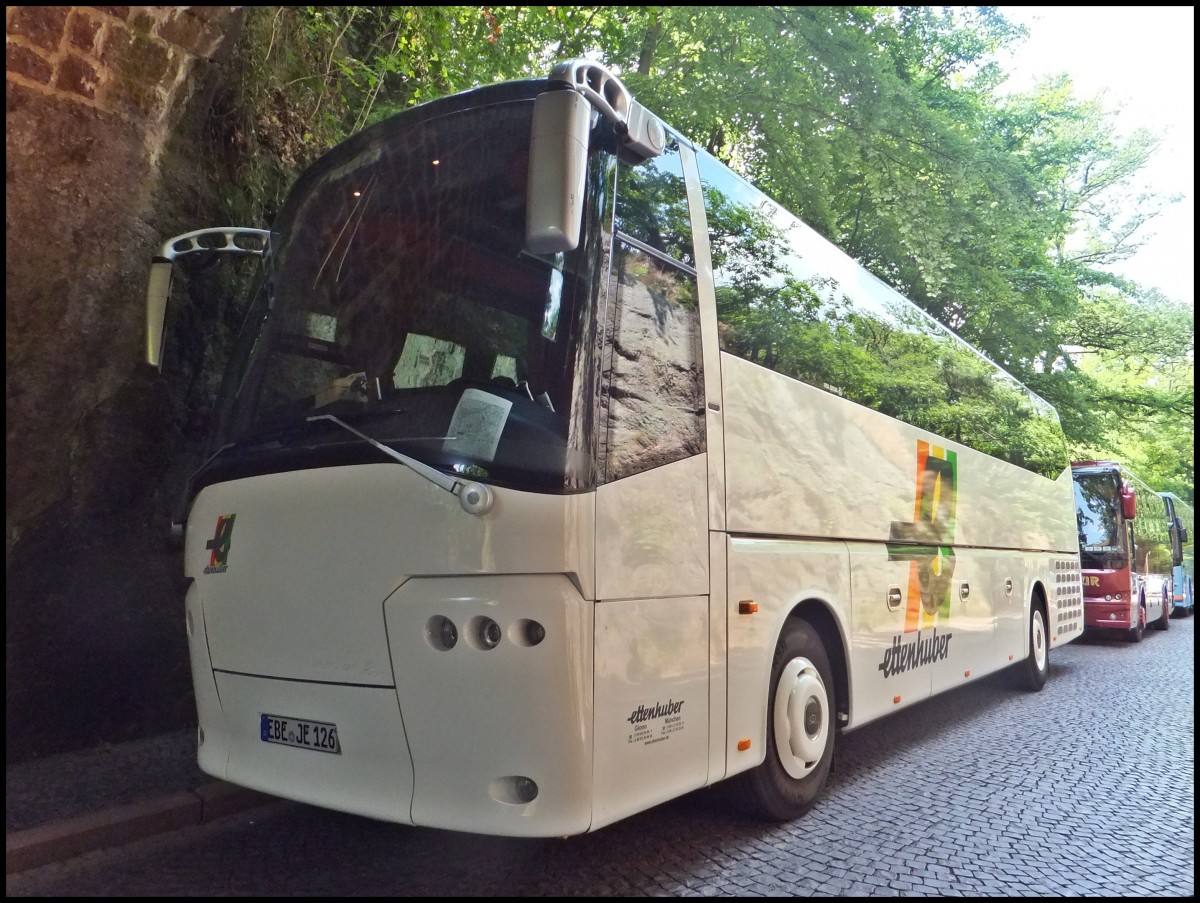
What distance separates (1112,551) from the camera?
15.8 metres

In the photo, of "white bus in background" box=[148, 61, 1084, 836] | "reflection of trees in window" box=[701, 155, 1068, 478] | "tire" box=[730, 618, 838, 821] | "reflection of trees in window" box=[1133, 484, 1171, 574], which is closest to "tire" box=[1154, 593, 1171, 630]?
"reflection of trees in window" box=[1133, 484, 1171, 574]

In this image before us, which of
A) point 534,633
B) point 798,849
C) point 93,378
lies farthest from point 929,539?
point 93,378

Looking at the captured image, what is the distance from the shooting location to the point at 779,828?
4648mm

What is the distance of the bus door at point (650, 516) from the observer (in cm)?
346

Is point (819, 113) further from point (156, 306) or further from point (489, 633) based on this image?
point (489, 633)

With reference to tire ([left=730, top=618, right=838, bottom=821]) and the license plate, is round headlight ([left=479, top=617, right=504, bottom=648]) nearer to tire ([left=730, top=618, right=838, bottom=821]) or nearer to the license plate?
the license plate

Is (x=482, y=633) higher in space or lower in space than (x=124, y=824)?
higher

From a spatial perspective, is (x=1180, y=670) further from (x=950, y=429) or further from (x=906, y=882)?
(x=906, y=882)

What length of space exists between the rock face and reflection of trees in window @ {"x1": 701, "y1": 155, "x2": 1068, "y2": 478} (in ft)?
11.6

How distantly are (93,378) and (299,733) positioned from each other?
9.72 feet

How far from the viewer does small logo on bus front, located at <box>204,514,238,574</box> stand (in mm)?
4000

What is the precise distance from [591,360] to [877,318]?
3.74 m

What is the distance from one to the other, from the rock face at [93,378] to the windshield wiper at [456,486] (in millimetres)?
2965

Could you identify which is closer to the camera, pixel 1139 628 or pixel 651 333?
pixel 651 333
